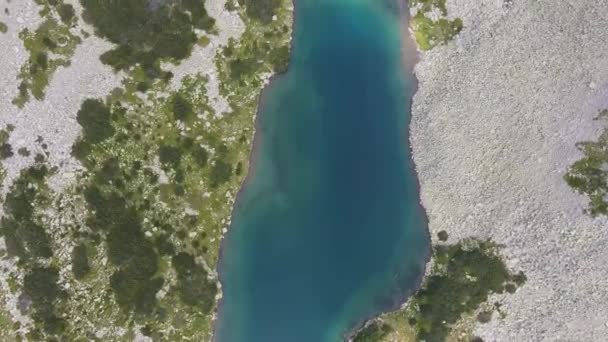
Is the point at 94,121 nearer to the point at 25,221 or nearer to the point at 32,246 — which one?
the point at 25,221

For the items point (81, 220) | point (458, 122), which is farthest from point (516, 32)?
point (81, 220)

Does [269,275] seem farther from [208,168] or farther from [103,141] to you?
[103,141]

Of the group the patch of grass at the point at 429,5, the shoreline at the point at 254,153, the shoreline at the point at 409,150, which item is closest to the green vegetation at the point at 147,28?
the shoreline at the point at 254,153

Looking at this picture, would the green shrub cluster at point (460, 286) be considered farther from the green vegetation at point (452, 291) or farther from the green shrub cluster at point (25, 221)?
the green shrub cluster at point (25, 221)

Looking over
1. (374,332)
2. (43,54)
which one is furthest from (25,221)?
(374,332)

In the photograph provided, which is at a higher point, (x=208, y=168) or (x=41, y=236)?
(x=208, y=168)

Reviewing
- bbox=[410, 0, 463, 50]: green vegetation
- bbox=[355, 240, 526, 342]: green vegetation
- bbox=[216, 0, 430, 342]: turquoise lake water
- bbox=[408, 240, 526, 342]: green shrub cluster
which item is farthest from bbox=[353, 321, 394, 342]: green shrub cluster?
bbox=[410, 0, 463, 50]: green vegetation
